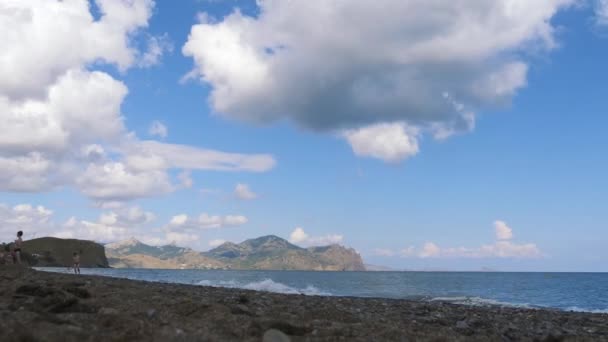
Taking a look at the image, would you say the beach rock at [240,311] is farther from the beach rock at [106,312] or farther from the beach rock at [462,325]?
the beach rock at [462,325]

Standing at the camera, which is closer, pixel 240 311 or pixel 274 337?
pixel 274 337

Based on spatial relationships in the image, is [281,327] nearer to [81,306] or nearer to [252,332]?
[252,332]

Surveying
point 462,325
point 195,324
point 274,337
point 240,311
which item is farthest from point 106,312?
point 462,325

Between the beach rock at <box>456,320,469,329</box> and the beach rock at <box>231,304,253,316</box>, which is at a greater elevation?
the beach rock at <box>231,304,253,316</box>

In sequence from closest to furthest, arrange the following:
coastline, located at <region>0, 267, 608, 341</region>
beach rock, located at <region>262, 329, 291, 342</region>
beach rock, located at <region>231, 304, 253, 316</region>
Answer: coastline, located at <region>0, 267, 608, 341</region> → beach rock, located at <region>262, 329, 291, 342</region> → beach rock, located at <region>231, 304, 253, 316</region>

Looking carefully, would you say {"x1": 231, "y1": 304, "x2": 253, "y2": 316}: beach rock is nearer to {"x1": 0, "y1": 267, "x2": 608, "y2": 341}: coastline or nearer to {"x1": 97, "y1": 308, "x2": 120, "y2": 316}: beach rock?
{"x1": 0, "y1": 267, "x2": 608, "y2": 341}: coastline

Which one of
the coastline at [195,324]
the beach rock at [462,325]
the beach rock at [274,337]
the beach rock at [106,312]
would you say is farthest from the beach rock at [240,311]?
the beach rock at [462,325]

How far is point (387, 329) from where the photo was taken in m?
14.6

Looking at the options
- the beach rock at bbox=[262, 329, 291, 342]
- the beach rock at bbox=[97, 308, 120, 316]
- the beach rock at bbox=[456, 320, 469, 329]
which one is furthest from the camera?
the beach rock at bbox=[456, 320, 469, 329]

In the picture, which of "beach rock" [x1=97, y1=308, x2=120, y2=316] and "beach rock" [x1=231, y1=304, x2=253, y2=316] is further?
"beach rock" [x1=231, y1=304, x2=253, y2=316]

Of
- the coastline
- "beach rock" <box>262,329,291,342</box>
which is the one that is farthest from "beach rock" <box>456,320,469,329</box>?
"beach rock" <box>262,329,291,342</box>

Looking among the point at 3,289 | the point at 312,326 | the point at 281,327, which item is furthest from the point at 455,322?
the point at 3,289

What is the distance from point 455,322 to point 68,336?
14379mm

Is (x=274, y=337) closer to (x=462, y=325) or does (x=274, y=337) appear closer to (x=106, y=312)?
(x=106, y=312)
